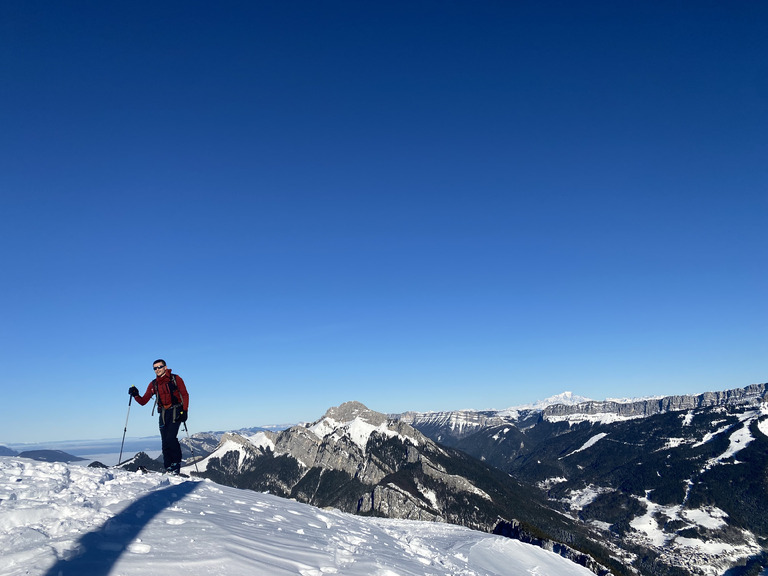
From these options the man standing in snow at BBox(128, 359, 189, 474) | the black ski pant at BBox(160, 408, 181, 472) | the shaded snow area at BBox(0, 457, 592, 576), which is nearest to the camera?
the shaded snow area at BBox(0, 457, 592, 576)

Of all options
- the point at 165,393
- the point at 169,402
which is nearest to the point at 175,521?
the point at 169,402

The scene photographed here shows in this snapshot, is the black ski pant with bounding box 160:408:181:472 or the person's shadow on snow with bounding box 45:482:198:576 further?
the black ski pant with bounding box 160:408:181:472

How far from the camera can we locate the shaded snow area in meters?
8.55

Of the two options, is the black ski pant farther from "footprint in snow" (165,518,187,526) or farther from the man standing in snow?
"footprint in snow" (165,518,187,526)

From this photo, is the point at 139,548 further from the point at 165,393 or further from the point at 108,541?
the point at 165,393

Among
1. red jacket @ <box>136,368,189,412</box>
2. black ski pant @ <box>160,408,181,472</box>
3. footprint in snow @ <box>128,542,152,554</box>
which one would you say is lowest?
footprint in snow @ <box>128,542,152,554</box>

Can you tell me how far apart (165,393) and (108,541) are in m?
12.2

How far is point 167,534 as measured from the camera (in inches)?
419

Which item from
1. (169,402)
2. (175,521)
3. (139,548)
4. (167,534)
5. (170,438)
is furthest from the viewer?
(170,438)

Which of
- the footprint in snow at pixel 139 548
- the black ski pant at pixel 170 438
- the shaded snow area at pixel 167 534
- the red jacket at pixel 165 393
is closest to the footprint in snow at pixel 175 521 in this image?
the shaded snow area at pixel 167 534

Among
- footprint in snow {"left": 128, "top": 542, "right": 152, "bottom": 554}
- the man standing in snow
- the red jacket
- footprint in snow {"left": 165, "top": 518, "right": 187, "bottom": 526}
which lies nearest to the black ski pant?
the man standing in snow

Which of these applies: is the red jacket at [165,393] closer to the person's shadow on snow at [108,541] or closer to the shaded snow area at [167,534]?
the shaded snow area at [167,534]

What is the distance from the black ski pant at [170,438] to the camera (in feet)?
67.7

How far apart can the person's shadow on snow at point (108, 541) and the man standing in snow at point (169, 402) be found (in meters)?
6.51
